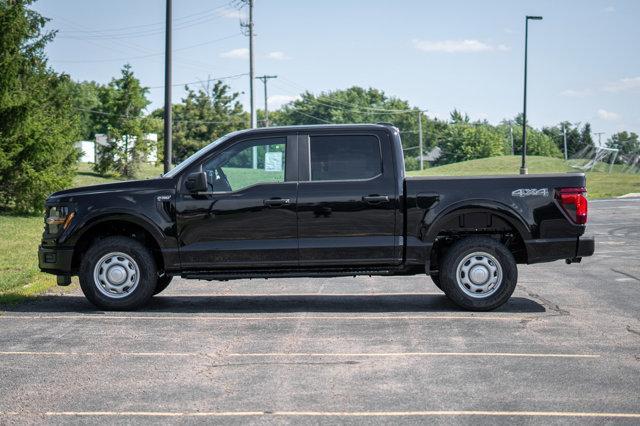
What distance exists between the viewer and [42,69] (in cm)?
2948

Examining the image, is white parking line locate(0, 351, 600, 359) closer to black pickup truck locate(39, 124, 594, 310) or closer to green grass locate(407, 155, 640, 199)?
black pickup truck locate(39, 124, 594, 310)

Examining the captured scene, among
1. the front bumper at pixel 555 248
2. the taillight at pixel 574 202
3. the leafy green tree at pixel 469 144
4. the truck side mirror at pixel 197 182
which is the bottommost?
the front bumper at pixel 555 248

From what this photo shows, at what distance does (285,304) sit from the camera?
10227mm

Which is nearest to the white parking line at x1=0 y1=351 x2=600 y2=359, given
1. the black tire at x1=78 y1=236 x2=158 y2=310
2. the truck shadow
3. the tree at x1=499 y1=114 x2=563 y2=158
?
the black tire at x1=78 y1=236 x2=158 y2=310

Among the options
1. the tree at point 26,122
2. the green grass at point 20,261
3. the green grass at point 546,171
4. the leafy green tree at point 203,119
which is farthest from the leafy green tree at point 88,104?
the green grass at point 20,261

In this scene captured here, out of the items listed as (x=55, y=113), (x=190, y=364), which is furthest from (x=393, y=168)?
(x=55, y=113)

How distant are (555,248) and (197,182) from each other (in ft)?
13.1

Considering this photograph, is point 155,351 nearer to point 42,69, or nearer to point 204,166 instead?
point 204,166

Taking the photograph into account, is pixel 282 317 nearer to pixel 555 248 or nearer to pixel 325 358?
pixel 325 358

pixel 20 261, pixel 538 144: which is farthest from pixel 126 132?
pixel 538 144

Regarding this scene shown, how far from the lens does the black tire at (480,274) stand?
9.38m

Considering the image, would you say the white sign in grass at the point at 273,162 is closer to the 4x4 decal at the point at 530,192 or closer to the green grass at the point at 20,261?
the 4x4 decal at the point at 530,192

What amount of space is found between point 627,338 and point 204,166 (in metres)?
4.79

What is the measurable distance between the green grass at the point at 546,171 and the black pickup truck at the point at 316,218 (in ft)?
150
